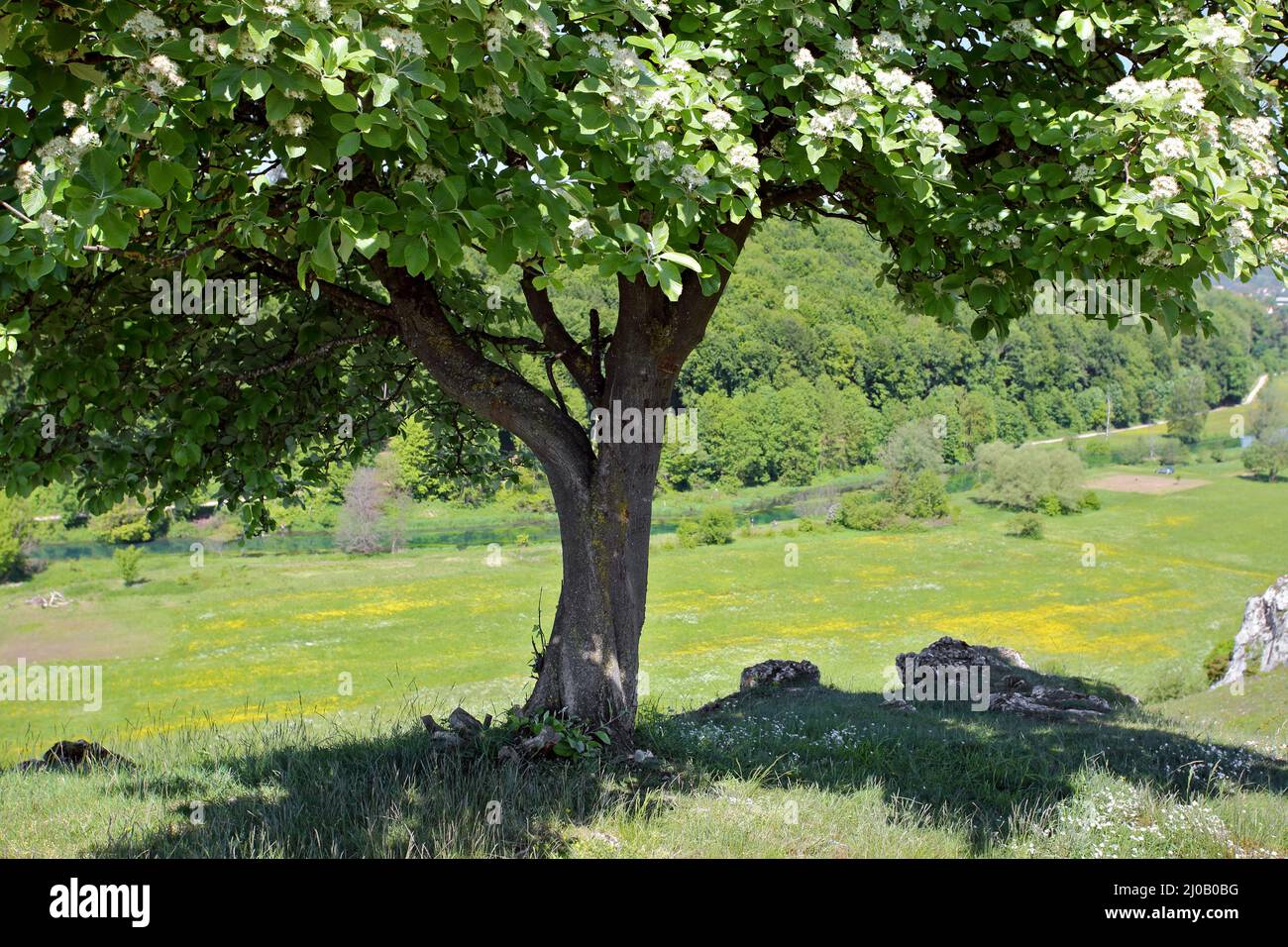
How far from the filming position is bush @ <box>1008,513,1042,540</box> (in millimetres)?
74000

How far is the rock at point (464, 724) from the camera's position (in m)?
8.66

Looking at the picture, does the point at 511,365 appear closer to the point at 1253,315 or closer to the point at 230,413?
the point at 230,413

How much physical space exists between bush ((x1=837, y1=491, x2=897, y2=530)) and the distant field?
169 cm

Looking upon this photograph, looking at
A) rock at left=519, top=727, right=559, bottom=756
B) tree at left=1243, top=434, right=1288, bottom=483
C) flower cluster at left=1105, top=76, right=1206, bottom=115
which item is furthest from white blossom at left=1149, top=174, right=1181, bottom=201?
tree at left=1243, top=434, right=1288, bottom=483

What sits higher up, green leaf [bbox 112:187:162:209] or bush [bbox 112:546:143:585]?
green leaf [bbox 112:187:162:209]

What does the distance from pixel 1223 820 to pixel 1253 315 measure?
371ft

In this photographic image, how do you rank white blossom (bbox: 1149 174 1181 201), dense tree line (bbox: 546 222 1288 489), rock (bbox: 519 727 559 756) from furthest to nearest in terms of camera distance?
1. dense tree line (bbox: 546 222 1288 489)
2. rock (bbox: 519 727 559 756)
3. white blossom (bbox: 1149 174 1181 201)

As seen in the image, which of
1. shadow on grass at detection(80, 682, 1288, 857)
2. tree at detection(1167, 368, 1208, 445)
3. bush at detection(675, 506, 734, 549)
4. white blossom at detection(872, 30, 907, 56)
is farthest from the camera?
tree at detection(1167, 368, 1208, 445)

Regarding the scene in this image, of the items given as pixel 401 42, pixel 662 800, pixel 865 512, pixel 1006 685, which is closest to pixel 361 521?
pixel 865 512

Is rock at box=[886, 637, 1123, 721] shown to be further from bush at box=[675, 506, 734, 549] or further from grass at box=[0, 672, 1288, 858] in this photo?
bush at box=[675, 506, 734, 549]

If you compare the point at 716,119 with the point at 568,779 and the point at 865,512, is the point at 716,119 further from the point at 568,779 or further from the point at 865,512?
the point at 865,512

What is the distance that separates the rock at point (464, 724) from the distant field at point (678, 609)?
24917 millimetres

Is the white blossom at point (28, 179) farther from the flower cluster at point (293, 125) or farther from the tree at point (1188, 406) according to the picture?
the tree at point (1188, 406)

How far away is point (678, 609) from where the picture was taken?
5484 centimetres
